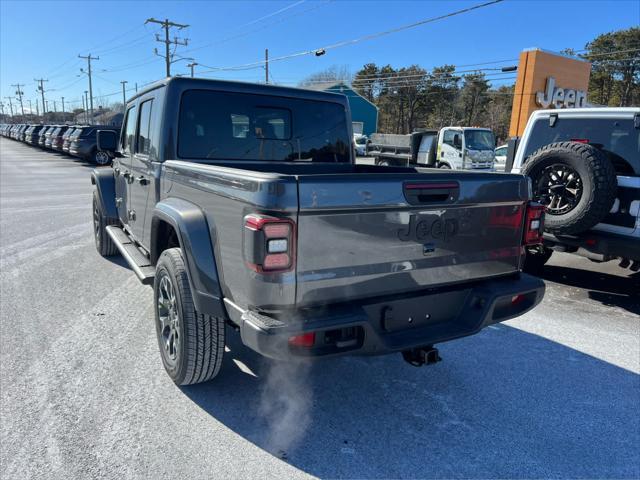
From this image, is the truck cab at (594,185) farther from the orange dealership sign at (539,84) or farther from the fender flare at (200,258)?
the orange dealership sign at (539,84)

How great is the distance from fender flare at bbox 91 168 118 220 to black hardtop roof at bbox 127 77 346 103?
6.05 feet

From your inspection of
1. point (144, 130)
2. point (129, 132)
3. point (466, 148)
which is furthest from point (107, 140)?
point (466, 148)

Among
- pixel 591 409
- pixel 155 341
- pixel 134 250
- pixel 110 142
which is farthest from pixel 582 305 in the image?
→ pixel 110 142

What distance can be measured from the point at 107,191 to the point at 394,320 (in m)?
4.58

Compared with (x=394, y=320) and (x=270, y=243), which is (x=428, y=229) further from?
(x=270, y=243)

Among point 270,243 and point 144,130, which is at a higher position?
point 144,130

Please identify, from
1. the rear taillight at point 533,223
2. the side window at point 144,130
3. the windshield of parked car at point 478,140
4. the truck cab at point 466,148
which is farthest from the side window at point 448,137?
the rear taillight at point 533,223

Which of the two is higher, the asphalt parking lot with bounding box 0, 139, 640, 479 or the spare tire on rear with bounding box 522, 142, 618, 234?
the spare tire on rear with bounding box 522, 142, 618, 234

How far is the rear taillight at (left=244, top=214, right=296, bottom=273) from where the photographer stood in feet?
7.25

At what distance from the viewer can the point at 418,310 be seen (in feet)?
9.08

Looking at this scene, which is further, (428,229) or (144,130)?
(144,130)

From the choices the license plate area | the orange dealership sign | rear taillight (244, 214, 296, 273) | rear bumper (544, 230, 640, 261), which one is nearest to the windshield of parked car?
the orange dealership sign

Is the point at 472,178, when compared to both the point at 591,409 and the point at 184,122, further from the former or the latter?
the point at 184,122

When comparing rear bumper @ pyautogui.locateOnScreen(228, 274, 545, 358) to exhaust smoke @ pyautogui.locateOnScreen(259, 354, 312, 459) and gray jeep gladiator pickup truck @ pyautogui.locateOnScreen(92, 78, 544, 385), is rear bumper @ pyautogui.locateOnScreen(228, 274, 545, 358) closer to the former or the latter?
gray jeep gladiator pickup truck @ pyautogui.locateOnScreen(92, 78, 544, 385)
